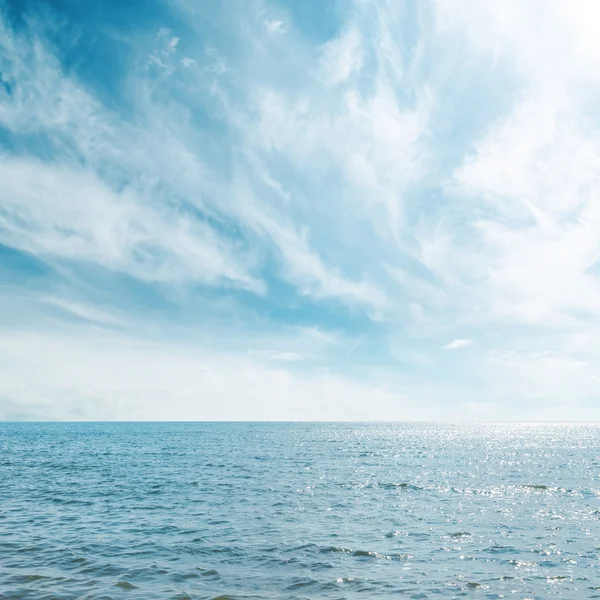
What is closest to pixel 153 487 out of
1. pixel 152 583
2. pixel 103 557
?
pixel 103 557

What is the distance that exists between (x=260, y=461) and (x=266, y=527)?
43921mm

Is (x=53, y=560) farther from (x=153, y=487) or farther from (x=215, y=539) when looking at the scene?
(x=153, y=487)

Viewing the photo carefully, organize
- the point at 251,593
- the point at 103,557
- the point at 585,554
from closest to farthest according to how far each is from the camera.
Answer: the point at 251,593 → the point at 103,557 → the point at 585,554

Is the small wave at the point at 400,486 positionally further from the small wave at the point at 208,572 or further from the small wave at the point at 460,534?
the small wave at the point at 208,572

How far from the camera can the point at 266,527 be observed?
97.8 ft

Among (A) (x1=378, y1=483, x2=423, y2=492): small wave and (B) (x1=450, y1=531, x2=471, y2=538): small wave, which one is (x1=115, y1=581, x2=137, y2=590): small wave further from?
(A) (x1=378, y1=483, x2=423, y2=492): small wave

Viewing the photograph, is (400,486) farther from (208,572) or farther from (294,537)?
(208,572)

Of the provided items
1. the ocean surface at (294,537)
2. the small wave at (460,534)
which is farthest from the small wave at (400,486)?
the small wave at (460,534)

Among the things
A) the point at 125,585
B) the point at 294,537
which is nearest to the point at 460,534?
the point at 294,537

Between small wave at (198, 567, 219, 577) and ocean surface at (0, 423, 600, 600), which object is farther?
small wave at (198, 567, 219, 577)

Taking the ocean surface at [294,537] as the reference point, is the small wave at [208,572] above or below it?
below

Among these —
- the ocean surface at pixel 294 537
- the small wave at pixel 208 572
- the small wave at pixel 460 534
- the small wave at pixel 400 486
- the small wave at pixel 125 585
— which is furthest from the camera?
the small wave at pixel 400 486

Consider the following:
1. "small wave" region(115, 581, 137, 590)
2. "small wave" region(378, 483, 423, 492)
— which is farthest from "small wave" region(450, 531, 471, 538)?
"small wave" region(115, 581, 137, 590)

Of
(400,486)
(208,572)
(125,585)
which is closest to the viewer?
(125,585)
